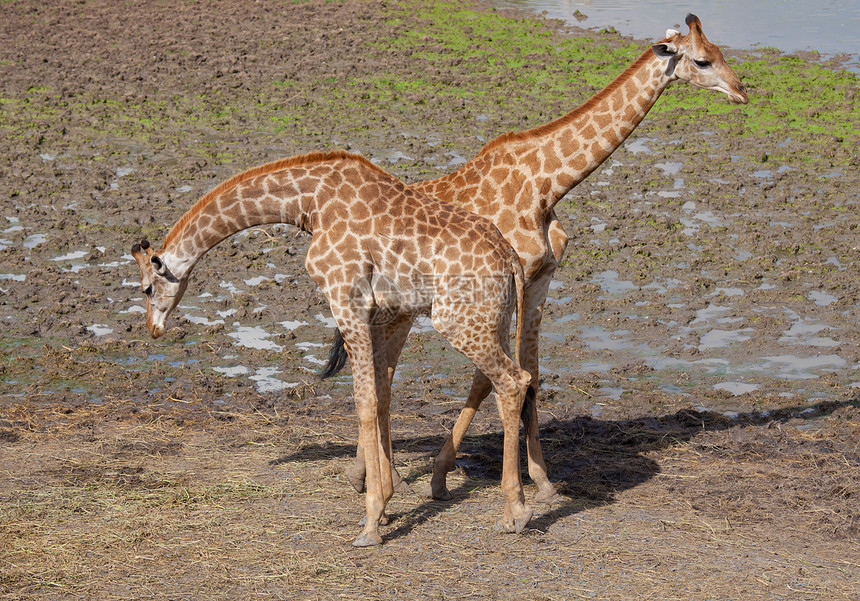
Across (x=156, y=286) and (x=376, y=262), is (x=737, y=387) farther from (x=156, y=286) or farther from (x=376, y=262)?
(x=156, y=286)

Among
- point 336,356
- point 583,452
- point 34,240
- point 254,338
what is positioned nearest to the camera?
point 336,356

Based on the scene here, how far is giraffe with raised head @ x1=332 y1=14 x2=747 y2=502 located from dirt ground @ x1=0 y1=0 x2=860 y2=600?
0.49 metres

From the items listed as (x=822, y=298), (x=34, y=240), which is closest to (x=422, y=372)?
(x=822, y=298)

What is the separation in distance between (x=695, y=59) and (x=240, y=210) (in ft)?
10.4

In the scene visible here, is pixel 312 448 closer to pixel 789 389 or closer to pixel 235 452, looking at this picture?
pixel 235 452

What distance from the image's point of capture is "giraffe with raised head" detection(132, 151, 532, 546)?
608 centimetres

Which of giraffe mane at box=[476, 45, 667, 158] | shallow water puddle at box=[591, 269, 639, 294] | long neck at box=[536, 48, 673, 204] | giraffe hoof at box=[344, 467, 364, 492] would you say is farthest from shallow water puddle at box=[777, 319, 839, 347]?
giraffe hoof at box=[344, 467, 364, 492]

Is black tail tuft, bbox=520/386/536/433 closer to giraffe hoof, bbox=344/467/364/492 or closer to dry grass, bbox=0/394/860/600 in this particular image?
dry grass, bbox=0/394/860/600

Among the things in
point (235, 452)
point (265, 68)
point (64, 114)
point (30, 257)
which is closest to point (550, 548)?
point (235, 452)

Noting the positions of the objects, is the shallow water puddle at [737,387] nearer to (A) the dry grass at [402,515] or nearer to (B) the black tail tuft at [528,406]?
(A) the dry grass at [402,515]

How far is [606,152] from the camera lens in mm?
6980

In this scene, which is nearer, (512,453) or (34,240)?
(512,453)

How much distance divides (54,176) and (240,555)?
9.01 metres

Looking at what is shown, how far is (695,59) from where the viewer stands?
688 centimetres
